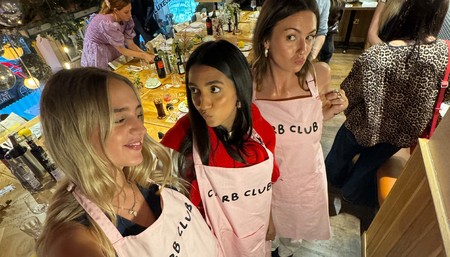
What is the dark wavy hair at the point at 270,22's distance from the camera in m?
1.30

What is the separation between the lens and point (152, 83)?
2619 mm

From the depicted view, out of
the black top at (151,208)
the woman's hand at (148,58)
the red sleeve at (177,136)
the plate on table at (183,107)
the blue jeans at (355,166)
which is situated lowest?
the blue jeans at (355,166)

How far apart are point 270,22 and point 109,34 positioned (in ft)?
7.70

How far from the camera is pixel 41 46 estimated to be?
4.14 metres

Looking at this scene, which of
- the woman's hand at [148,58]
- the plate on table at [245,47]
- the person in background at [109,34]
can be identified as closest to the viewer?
the person in background at [109,34]

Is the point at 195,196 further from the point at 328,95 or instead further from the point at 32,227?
the point at 328,95

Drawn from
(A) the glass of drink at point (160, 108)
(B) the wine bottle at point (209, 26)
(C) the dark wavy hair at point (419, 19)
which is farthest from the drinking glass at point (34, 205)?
(B) the wine bottle at point (209, 26)

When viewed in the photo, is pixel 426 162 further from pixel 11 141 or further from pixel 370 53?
pixel 11 141

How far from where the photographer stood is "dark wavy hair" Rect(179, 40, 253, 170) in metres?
1.05

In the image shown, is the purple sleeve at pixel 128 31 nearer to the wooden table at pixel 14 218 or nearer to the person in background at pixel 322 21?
the wooden table at pixel 14 218

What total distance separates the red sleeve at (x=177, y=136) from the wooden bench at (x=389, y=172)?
5.47 feet

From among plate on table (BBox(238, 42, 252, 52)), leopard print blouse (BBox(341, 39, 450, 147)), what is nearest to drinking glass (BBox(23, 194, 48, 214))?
leopard print blouse (BBox(341, 39, 450, 147))

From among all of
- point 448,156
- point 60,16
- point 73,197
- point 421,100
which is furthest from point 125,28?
point 448,156

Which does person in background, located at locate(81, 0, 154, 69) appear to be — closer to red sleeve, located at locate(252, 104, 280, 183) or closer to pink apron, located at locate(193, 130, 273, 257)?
red sleeve, located at locate(252, 104, 280, 183)
